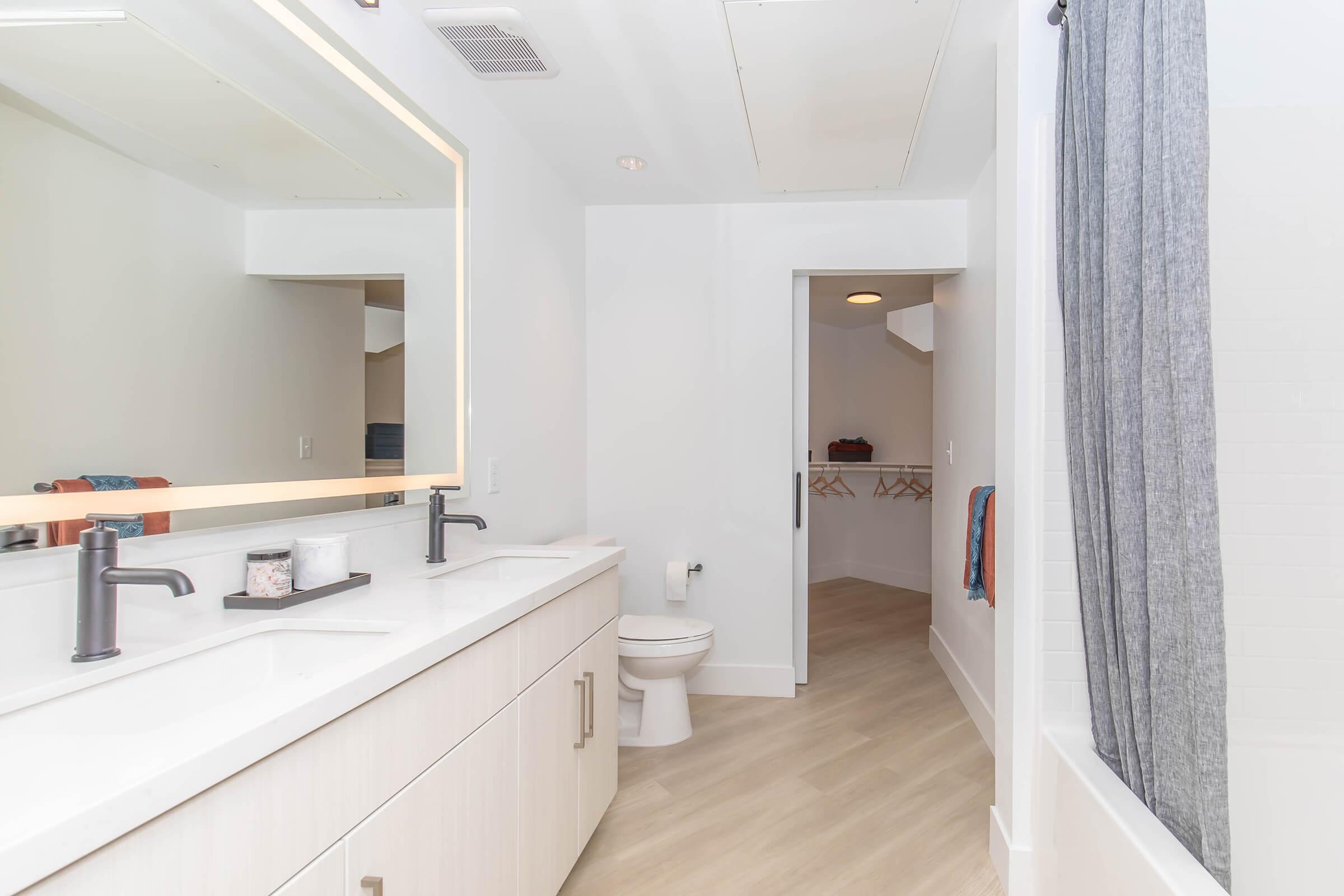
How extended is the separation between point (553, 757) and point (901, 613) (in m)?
3.81

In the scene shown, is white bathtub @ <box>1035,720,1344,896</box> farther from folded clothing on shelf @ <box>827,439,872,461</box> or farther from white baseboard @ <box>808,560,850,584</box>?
folded clothing on shelf @ <box>827,439,872,461</box>

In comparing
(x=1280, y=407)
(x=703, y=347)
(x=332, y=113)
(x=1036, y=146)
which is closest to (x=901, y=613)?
(x=703, y=347)

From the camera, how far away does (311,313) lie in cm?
163

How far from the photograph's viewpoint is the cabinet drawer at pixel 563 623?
1537mm

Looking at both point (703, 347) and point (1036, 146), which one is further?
point (703, 347)

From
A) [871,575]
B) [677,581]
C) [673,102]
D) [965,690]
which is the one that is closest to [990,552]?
[965,690]

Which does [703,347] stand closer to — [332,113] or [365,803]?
[332,113]

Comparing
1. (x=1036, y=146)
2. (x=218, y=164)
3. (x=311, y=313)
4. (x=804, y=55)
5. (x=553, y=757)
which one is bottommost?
(x=553, y=757)

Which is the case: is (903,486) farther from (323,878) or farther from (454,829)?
(323,878)

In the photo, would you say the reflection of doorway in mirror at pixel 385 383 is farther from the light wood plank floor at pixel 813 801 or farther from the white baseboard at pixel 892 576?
the white baseboard at pixel 892 576

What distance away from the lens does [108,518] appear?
1046mm

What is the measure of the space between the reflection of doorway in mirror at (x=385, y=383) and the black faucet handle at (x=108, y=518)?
2.44ft

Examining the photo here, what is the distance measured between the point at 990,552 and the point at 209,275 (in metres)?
2.29

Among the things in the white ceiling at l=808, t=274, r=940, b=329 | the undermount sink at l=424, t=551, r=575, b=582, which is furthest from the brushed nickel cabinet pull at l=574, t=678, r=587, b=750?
the white ceiling at l=808, t=274, r=940, b=329
